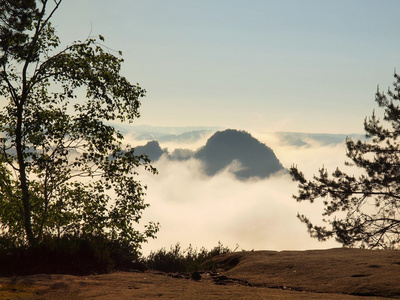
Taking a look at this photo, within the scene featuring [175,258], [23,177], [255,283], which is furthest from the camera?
[23,177]

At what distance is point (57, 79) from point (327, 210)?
47.2ft

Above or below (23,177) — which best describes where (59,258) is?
below

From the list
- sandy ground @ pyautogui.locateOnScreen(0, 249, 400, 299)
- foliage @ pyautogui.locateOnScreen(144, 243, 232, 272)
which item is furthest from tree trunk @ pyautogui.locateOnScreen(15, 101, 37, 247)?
sandy ground @ pyautogui.locateOnScreen(0, 249, 400, 299)

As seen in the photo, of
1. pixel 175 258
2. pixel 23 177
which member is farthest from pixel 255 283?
pixel 23 177

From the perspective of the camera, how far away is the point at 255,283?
30.8 ft

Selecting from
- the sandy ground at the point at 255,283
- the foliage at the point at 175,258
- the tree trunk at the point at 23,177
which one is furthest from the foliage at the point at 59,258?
the tree trunk at the point at 23,177

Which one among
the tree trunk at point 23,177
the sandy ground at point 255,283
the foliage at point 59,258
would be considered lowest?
the sandy ground at point 255,283

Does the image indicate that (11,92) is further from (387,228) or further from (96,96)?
(387,228)

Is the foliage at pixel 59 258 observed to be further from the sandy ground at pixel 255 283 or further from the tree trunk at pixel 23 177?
the tree trunk at pixel 23 177

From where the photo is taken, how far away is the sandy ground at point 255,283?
745 centimetres

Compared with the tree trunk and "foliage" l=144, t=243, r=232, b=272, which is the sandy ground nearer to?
"foliage" l=144, t=243, r=232, b=272

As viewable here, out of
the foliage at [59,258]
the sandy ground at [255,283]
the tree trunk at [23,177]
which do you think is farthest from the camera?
the tree trunk at [23,177]

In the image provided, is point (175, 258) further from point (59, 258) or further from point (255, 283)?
point (255, 283)

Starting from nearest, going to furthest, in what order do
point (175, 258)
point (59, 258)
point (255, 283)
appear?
point (255, 283) → point (59, 258) → point (175, 258)
